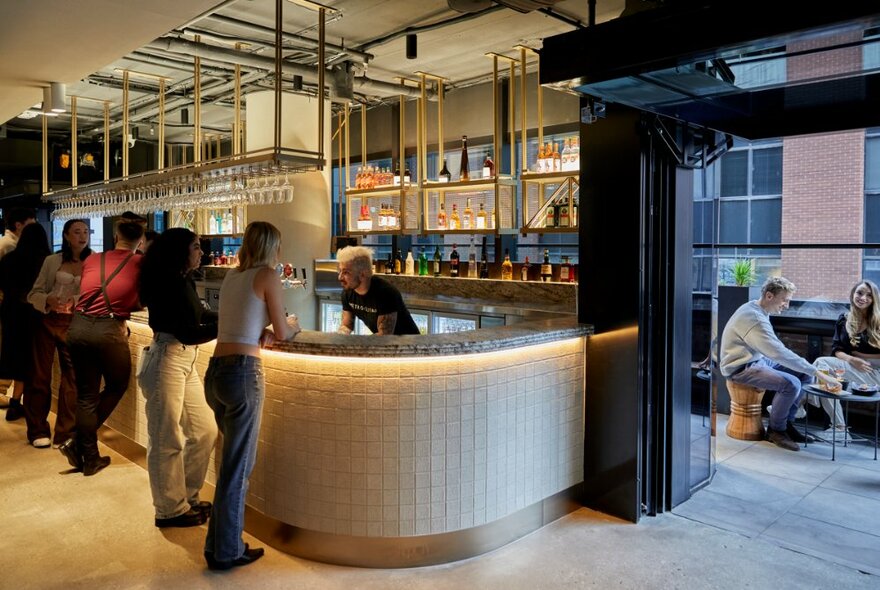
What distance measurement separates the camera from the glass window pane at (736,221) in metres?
9.71

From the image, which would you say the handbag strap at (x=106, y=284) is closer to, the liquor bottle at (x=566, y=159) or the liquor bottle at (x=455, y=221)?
the liquor bottle at (x=455, y=221)

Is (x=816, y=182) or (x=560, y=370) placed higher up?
(x=816, y=182)

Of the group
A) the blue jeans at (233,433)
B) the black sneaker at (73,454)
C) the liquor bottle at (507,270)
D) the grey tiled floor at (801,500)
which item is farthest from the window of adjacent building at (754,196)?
the black sneaker at (73,454)

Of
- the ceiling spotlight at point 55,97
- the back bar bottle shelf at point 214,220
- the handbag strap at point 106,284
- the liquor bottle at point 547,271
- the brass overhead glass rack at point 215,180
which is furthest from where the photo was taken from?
the back bar bottle shelf at point 214,220

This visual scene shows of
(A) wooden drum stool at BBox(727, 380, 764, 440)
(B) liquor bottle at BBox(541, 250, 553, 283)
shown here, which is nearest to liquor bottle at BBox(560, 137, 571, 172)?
(B) liquor bottle at BBox(541, 250, 553, 283)

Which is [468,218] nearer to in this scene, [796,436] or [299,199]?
[299,199]

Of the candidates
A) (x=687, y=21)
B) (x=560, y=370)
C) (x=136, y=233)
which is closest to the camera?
(x=687, y=21)

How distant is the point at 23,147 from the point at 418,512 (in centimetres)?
1043

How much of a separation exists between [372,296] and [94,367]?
1834mm

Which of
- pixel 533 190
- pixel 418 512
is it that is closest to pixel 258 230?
pixel 418 512

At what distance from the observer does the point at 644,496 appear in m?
3.90

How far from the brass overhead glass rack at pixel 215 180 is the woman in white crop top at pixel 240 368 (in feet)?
5.11

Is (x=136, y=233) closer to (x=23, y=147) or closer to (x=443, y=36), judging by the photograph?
(x=443, y=36)

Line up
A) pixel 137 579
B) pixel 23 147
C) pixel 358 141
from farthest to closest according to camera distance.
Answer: pixel 23 147 < pixel 358 141 < pixel 137 579
